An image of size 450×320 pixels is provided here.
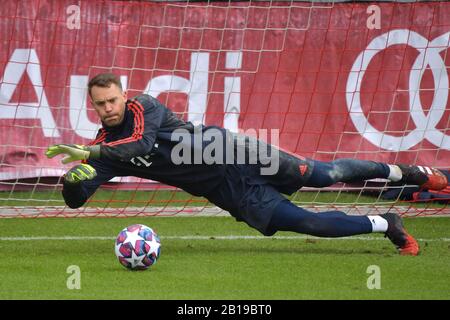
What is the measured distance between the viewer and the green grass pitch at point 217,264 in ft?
21.8

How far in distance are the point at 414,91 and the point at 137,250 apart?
5.42 meters

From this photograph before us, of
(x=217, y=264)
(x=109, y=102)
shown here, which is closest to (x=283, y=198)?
(x=217, y=264)

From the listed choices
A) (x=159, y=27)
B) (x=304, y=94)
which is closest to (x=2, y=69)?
(x=159, y=27)

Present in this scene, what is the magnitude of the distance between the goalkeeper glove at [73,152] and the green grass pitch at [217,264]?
0.82 m

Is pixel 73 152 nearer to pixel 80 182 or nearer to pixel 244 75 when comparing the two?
pixel 80 182

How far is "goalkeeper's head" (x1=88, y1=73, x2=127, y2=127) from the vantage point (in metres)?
7.53

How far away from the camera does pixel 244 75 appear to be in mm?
12039

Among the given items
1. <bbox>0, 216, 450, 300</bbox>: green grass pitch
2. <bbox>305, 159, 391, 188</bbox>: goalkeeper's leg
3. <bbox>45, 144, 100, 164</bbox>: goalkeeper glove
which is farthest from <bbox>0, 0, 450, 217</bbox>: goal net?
<bbox>45, 144, 100, 164</bbox>: goalkeeper glove

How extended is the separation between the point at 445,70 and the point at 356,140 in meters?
1.28

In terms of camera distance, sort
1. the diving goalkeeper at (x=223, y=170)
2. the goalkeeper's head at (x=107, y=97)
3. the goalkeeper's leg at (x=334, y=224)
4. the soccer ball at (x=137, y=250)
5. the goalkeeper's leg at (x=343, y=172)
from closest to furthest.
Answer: the soccer ball at (x=137, y=250)
the goalkeeper's head at (x=107, y=97)
the diving goalkeeper at (x=223, y=170)
the goalkeeper's leg at (x=334, y=224)
the goalkeeper's leg at (x=343, y=172)

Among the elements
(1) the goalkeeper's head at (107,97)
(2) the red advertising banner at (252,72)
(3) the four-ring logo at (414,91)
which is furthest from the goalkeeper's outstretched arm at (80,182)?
(3) the four-ring logo at (414,91)

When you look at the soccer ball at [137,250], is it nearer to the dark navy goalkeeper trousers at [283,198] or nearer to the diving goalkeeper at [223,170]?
the diving goalkeeper at [223,170]

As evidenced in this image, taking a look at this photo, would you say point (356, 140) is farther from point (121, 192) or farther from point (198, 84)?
point (121, 192)

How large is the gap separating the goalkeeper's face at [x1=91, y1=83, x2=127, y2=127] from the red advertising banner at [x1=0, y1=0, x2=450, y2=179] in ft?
14.0
